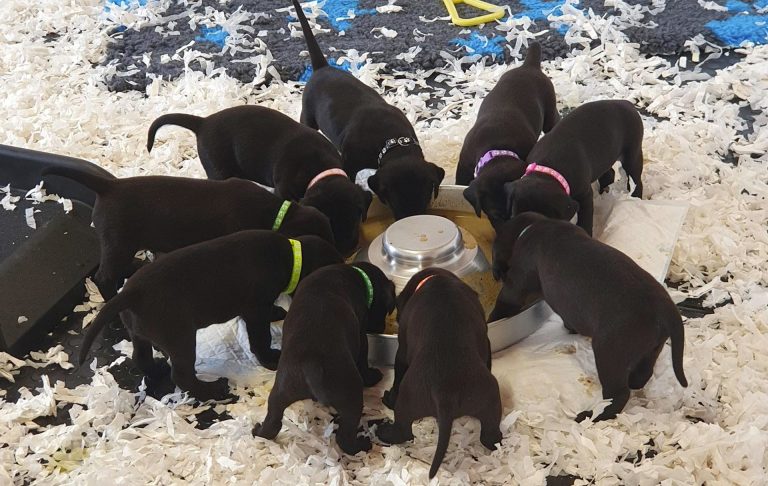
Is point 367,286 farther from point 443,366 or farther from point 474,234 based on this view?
point 474,234

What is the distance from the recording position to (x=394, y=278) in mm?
2959

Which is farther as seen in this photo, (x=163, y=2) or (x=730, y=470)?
(x=163, y=2)

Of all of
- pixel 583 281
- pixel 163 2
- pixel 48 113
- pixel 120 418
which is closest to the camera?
pixel 583 281

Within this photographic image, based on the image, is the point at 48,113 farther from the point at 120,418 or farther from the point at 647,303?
the point at 647,303

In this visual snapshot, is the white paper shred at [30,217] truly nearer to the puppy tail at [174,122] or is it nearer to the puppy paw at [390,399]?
the puppy tail at [174,122]

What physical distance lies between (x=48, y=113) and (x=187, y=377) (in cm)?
247

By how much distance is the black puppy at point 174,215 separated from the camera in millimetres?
2832

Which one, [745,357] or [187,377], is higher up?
[187,377]

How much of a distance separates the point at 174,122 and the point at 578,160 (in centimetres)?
160

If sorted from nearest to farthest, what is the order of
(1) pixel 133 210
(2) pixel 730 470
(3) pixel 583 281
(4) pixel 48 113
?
(2) pixel 730 470 < (3) pixel 583 281 < (1) pixel 133 210 < (4) pixel 48 113

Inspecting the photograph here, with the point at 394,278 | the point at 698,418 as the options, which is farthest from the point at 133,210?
the point at 698,418

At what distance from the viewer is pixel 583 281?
7.96 ft

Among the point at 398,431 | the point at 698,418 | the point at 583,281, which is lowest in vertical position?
the point at 698,418

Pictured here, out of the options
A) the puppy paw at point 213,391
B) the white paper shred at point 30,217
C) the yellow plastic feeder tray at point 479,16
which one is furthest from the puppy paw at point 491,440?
the yellow plastic feeder tray at point 479,16
